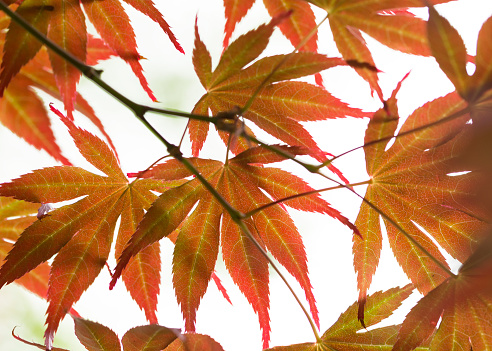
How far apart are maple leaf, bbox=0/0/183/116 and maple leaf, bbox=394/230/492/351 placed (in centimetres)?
54

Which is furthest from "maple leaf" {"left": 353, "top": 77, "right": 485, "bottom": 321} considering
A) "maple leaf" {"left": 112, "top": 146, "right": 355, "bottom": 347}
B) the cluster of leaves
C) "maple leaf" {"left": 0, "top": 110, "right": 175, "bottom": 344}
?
"maple leaf" {"left": 0, "top": 110, "right": 175, "bottom": 344}

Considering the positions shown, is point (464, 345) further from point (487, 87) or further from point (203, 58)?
point (203, 58)

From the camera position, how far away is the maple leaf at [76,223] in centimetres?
64

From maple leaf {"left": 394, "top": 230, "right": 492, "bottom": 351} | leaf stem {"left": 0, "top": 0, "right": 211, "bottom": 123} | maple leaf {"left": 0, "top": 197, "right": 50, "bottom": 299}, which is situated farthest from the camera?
maple leaf {"left": 0, "top": 197, "right": 50, "bottom": 299}

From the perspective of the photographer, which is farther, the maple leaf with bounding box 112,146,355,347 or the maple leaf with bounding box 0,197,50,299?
the maple leaf with bounding box 0,197,50,299

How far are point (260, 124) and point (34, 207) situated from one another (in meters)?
0.63

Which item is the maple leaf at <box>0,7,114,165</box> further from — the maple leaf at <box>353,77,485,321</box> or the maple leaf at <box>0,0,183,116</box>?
the maple leaf at <box>353,77,485,321</box>

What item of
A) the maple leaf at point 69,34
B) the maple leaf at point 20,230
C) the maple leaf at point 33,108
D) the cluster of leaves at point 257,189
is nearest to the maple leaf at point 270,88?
the cluster of leaves at point 257,189

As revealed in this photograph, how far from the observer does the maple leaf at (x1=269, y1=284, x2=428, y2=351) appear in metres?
0.71

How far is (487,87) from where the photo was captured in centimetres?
56

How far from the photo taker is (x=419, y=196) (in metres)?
0.68

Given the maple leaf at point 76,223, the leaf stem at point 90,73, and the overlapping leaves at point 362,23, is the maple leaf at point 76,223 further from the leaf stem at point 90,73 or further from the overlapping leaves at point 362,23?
the overlapping leaves at point 362,23

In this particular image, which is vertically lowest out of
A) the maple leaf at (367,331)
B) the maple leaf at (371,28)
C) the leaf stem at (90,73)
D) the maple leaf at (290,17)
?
the maple leaf at (367,331)

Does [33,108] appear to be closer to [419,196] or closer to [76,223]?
[76,223]
